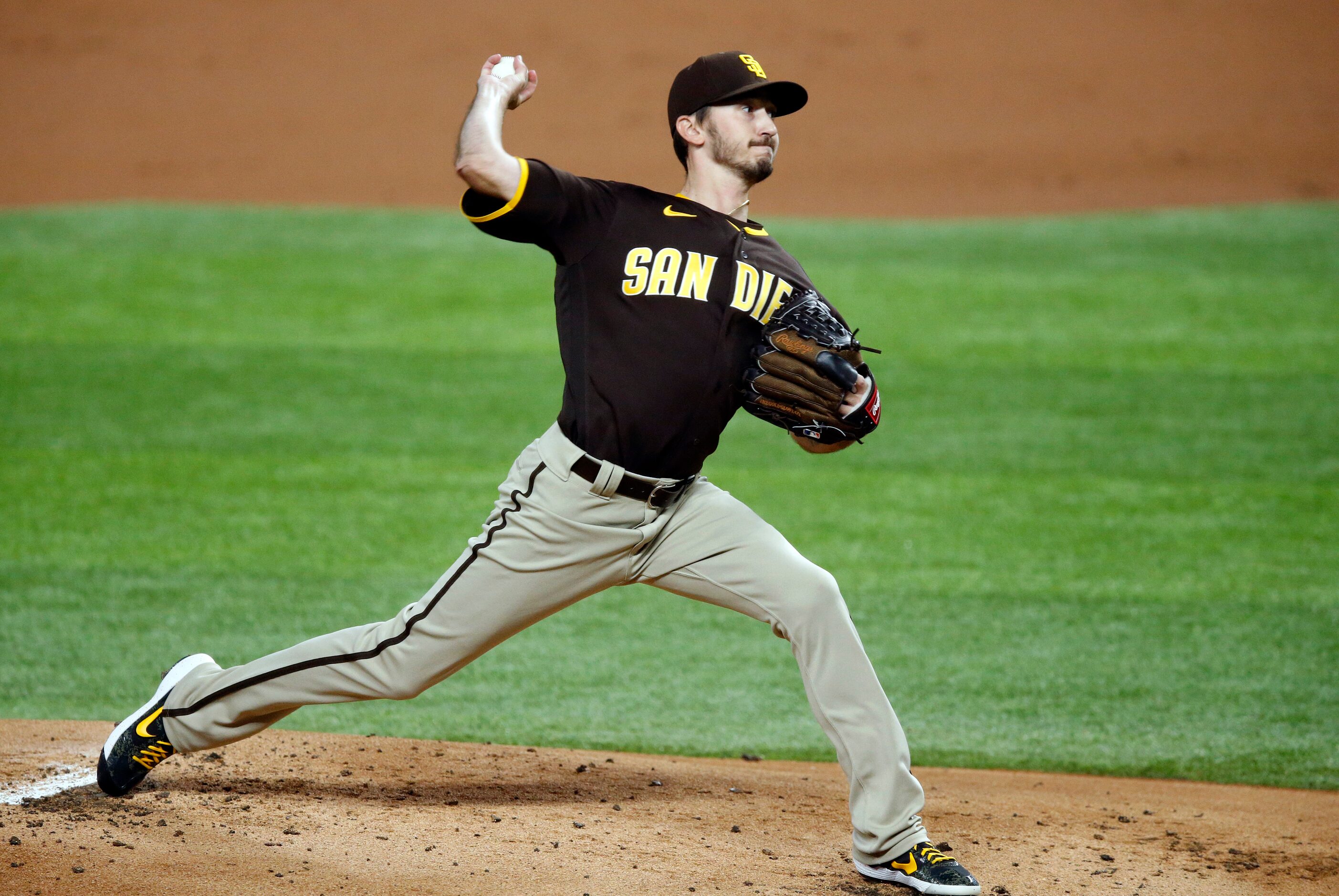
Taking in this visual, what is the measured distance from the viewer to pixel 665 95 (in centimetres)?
1884

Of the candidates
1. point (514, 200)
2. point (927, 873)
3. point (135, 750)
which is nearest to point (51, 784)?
point (135, 750)

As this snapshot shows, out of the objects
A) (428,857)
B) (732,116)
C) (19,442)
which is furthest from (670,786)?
(19,442)

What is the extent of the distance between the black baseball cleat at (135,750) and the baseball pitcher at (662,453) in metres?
0.16

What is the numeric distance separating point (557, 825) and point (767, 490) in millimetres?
4281

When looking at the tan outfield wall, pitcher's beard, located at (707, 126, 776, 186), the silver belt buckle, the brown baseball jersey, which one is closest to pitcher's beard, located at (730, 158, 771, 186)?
pitcher's beard, located at (707, 126, 776, 186)

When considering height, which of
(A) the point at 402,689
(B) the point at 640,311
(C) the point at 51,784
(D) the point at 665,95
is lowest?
(C) the point at 51,784

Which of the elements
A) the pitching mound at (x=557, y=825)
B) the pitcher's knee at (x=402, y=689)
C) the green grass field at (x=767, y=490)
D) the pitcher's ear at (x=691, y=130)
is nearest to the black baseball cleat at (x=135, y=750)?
the pitching mound at (x=557, y=825)

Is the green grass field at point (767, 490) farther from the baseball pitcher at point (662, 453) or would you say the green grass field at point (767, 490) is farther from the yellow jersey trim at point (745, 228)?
the yellow jersey trim at point (745, 228)

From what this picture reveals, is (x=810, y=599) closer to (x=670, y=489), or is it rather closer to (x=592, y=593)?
(x=670, y=489)

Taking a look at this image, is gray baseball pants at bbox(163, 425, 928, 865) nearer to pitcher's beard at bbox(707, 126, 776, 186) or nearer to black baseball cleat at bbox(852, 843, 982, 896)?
black baseball cleat at bbox(852, 843, 982, 896)

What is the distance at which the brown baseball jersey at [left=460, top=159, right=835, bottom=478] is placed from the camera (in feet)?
10.6

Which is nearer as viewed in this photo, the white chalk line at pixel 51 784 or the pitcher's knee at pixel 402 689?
the pitcher's knee at pixel 402 689

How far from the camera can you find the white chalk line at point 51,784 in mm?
3572

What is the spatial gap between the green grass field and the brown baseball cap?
2.25 metres
